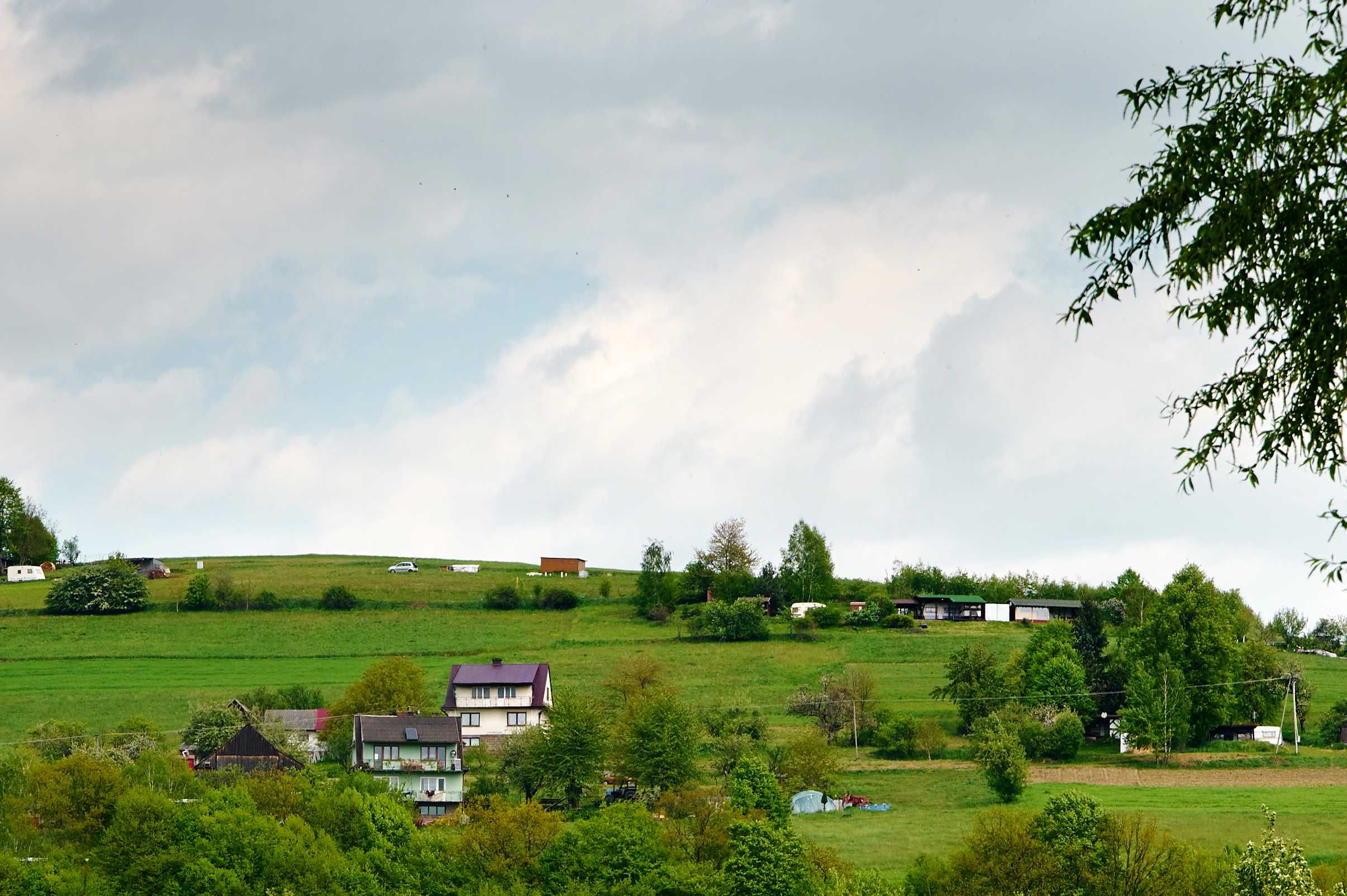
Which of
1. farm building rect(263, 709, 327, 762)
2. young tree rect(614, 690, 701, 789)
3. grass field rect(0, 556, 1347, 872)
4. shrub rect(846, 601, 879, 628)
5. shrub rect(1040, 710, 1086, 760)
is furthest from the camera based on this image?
shrub rect(846, 601, 879, 628)

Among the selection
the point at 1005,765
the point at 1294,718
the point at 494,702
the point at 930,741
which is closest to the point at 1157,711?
the point at 1294,718

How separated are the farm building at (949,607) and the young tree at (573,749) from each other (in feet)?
230

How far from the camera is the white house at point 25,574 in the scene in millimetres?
188500

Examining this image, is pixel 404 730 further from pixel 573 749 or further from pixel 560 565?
pixel 560 565

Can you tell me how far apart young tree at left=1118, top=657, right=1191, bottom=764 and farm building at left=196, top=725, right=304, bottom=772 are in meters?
58.4

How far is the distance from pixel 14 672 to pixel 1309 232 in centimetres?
13116

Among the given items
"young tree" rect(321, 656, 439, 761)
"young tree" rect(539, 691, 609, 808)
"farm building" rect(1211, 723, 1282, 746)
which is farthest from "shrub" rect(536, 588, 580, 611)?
"farm building" rect(1211, 723, 1282, 746)

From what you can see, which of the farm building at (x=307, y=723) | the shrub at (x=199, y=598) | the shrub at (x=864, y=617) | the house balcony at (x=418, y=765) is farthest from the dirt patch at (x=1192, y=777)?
the shrub at (x=199, y=598)

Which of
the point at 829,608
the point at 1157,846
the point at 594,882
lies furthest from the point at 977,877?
the point at 829,608

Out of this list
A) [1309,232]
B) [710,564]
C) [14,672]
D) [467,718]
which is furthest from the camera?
[710,564]

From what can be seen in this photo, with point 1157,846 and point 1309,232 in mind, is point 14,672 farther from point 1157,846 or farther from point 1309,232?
point 1309,232

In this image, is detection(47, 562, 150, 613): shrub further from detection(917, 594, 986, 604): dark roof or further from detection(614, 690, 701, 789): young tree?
detection(917, 594, 986, 604): dark roof

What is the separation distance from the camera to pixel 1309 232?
986 centimetres

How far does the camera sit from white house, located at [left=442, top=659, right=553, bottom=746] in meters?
107
